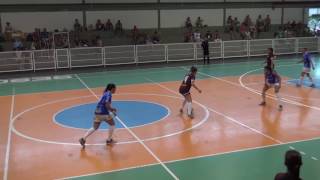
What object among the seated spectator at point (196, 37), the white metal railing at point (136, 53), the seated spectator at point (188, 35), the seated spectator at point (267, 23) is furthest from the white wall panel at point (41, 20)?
the seated spectator at point (267, 23)

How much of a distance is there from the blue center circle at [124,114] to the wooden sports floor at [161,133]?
0.11 feet

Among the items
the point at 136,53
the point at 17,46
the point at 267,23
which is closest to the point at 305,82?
the point at 136,53

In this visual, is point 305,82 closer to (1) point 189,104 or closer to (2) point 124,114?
(1) point 189,104

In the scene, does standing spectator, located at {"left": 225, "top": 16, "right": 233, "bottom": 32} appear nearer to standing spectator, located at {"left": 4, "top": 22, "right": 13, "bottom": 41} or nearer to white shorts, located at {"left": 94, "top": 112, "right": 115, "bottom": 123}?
standing spectator, located at {"left": 4, "top": 22, "right": 13, "bottom": 41}

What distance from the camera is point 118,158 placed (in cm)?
961

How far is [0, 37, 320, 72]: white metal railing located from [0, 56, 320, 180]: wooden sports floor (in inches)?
189

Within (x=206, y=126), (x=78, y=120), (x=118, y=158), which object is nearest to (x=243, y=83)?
(x=206, y=126)

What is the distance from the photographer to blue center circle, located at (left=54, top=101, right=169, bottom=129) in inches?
497

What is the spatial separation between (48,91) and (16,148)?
773cm

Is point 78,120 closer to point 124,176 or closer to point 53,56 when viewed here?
point 124,176

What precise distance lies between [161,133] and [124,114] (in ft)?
8.40

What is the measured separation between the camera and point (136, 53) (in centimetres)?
2625

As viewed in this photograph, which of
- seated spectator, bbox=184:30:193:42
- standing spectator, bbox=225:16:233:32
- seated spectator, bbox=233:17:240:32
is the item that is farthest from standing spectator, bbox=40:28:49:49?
seated spectator, bbox=233:17:240:32

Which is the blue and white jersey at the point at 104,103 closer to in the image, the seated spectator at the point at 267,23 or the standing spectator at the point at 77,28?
the standing spectator at the point at 77,28
